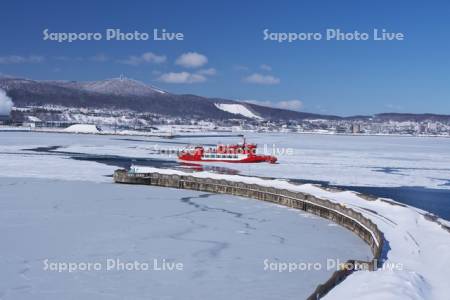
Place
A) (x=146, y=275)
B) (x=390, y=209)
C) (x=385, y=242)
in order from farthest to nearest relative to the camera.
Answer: (x=390, y=209)
(x=385, y=242)
(x=146, y=275)

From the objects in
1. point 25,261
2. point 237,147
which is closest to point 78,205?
point 25,261

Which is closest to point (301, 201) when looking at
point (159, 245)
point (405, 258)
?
point (159, 245)

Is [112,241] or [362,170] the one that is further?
[362,170]

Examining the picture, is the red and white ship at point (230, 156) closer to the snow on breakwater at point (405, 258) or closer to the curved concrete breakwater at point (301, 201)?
the curved concrete breakwater at point (301, 201)

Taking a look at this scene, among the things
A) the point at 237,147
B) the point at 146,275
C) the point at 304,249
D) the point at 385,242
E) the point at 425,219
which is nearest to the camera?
the point at 146,275

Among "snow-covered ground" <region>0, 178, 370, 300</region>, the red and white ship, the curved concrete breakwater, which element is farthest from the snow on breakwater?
the red and white ship

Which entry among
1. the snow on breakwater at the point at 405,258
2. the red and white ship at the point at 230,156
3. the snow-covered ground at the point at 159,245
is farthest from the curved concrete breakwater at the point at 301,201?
the red and white ship at the point at 230,156

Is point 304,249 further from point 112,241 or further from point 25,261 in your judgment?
point 25,261
